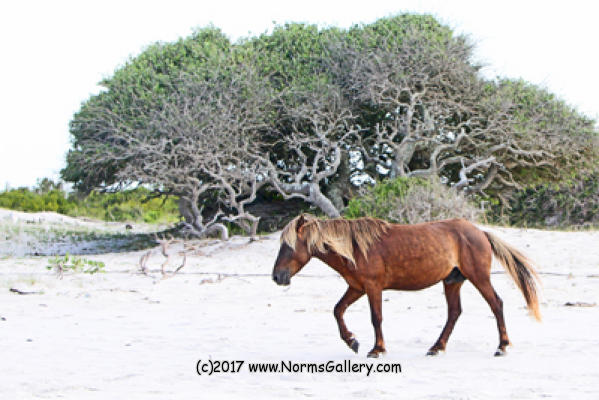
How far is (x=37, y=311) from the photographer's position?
8.54 m

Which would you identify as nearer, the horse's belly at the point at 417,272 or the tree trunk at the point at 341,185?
the horse's belly at the point at 417,272

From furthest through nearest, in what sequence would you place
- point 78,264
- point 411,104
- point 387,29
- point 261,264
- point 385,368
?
point 387,29 < point 411,104 < point 261,264 < point 78,264 < point 385,368

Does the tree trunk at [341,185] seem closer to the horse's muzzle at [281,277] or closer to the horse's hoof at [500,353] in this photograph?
the horse's hoof at [500,353]

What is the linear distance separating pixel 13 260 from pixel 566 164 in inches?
649

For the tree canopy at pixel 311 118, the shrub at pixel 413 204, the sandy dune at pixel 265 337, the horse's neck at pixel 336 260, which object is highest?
the tree canopy at pixel 311 118

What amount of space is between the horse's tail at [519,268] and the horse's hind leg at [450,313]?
0.46 m

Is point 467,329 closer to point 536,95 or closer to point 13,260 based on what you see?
point 13,260

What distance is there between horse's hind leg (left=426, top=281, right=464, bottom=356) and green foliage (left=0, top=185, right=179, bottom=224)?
26465 millimetres

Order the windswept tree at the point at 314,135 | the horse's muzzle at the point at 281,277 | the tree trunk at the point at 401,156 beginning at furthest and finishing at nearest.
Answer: the tree trunk at the point at 401,156, the windswept tree at the point at 314,135, the horse's muzzle at the point at 281,277

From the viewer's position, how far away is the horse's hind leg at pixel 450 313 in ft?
18.8

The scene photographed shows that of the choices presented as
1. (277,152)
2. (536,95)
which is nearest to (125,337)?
(277,152)

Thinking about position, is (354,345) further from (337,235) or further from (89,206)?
(89,206)

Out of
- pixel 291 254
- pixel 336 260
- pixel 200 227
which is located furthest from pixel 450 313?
pixel 200 227

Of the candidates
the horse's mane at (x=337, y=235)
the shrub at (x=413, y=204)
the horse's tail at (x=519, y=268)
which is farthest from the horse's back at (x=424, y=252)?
the shrub at (x=413, y=204)
